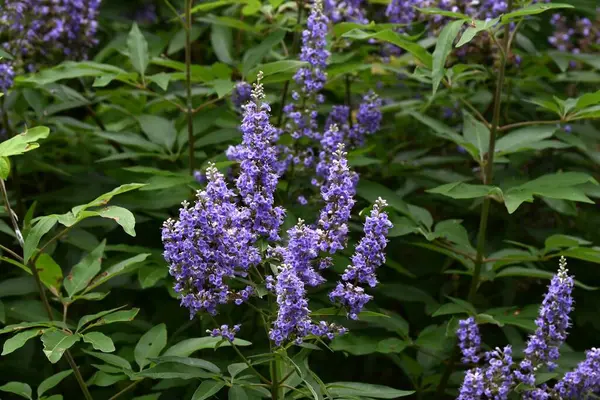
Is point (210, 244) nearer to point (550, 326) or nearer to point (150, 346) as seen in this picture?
point (150, 346)

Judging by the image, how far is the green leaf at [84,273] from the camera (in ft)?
11.7

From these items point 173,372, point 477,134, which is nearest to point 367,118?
point 477,134

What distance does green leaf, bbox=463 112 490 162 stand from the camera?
4.24 meters

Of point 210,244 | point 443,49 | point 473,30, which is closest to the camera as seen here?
point 210,244

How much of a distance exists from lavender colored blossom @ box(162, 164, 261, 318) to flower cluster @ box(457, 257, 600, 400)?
1.10 m

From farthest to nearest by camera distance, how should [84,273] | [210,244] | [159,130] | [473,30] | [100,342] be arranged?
[159,130] → [84,273] → [473,30] → [100,342] → [210,244]

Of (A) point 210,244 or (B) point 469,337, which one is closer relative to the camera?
(A) point 210,244

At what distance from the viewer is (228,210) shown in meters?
2.87

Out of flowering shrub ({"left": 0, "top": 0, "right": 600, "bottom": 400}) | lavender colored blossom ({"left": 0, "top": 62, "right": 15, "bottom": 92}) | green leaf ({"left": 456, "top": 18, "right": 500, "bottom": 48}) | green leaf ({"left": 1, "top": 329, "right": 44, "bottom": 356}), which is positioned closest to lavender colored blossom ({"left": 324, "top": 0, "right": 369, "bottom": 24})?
flowering shrub ({"left": 0, "top": 0, "right": 600, "bottom": 400})

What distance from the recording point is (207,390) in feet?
9.97

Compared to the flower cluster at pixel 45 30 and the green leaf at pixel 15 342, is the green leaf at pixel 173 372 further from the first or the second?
the flower cluster at pixel 45 30

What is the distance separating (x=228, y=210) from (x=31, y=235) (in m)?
0.76

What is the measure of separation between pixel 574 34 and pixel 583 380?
10.5 ft

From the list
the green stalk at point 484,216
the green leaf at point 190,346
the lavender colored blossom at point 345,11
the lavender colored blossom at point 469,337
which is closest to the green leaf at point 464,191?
the green stalk at point 484,216
